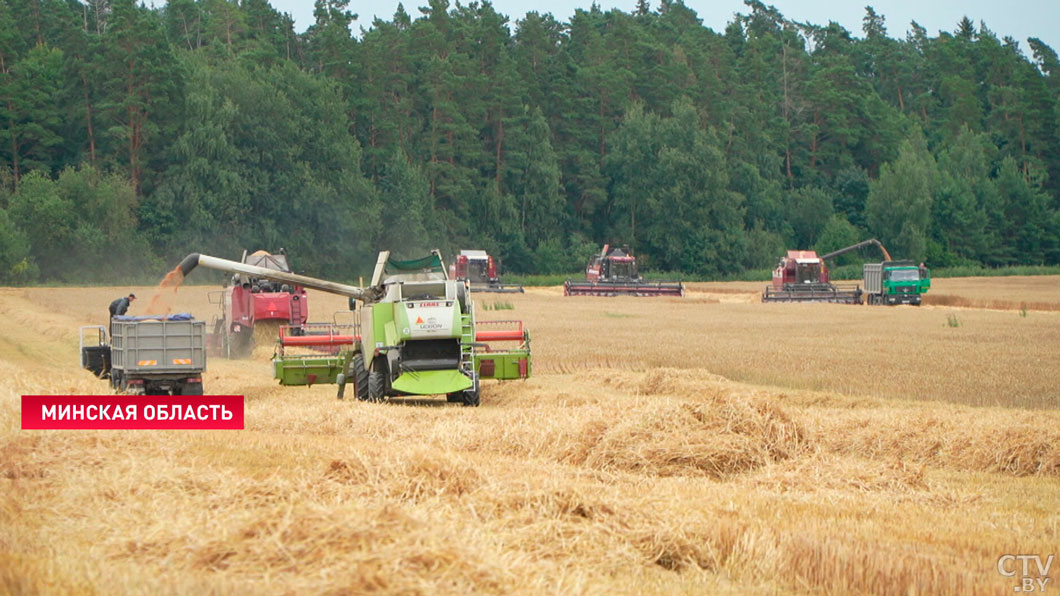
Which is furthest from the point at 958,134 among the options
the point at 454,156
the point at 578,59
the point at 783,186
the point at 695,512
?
the point at 695,512

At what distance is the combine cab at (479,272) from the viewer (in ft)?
232

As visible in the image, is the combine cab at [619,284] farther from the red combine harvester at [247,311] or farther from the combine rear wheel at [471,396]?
the combine rear wheel at [471,396]

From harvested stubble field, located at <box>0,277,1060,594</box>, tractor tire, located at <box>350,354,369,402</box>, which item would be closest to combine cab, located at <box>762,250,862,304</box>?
harvested stubble field, located at <box>0,277,1060,594</box>

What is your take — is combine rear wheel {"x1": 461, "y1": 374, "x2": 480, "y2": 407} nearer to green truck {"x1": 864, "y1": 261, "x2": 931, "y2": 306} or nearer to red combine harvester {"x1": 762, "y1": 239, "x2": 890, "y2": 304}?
green truck {"x1": 864, "y1": 261, "x2": 931, "y2": 306}

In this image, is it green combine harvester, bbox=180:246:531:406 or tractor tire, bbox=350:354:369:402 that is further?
tractor tire, bbox=350:354:369:402

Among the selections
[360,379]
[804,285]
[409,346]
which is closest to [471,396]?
[409,346]

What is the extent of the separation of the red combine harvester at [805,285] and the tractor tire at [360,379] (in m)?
43.3

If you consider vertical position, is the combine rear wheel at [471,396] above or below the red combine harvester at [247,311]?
below

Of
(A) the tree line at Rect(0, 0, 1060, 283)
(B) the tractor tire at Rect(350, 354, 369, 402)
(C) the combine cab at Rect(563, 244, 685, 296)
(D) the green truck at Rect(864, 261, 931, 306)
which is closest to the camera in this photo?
(B) the tractor tire at Rect(350, 354, 369, 402)
